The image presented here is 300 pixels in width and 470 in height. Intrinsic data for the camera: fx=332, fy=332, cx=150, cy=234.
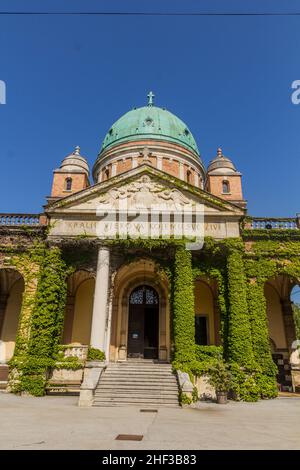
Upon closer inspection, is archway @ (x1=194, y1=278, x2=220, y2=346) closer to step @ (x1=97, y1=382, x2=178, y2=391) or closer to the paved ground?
step @ (x1=97, y1=382, x2=178, y2=391)

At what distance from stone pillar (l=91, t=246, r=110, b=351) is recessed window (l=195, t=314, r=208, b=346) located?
7.89 metres

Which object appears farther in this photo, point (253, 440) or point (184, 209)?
point (184, 209)

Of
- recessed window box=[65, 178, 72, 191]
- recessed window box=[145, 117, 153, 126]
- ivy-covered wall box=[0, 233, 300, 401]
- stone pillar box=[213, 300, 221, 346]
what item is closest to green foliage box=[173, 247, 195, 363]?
ivy-covered wall box=[0, 233, 300, 401]

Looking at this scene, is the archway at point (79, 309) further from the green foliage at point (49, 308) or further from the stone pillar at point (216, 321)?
the stone pillar at point (216, 321)

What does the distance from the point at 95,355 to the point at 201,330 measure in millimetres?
9117

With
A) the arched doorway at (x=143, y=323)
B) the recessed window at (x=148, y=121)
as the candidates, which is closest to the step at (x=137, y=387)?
the arched doorway at (x=143, y=323)

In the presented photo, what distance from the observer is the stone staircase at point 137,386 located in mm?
13414

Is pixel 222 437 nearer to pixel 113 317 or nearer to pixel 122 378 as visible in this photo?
pixel 122 378

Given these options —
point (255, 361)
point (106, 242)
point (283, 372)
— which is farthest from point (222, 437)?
point (283, 372)

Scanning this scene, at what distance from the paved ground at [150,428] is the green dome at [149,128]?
2499 centimetres

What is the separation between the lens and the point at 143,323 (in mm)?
21875

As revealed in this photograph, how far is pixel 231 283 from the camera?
17.6 metres

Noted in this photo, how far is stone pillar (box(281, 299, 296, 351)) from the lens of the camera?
22.0m

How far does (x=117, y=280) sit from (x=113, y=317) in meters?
2.40
